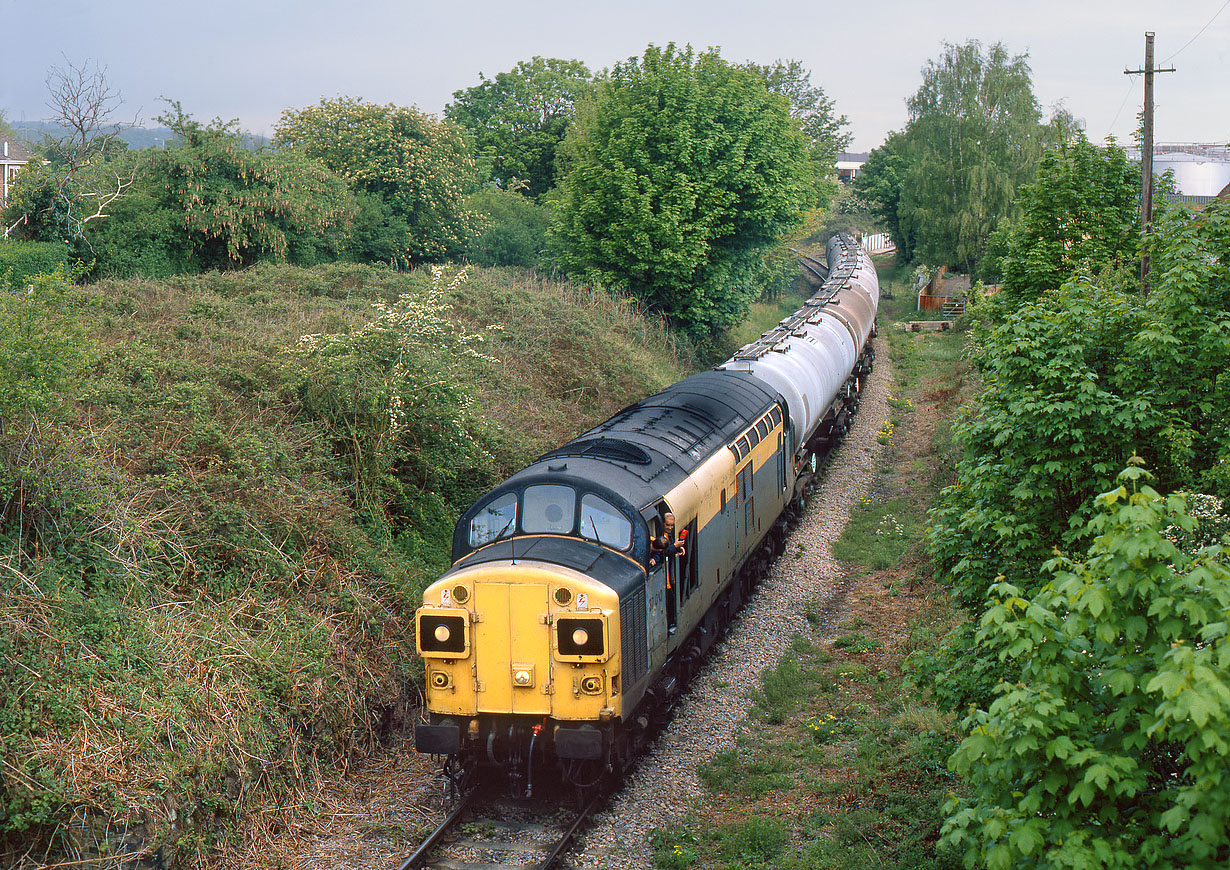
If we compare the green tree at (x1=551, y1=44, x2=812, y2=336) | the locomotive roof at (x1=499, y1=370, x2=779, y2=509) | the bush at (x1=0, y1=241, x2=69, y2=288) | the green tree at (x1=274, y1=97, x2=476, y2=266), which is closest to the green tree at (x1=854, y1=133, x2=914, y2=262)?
the green tree at (x1=551, y1=44, x2=812, y2=336)

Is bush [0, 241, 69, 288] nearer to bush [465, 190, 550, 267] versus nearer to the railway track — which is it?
the railway track

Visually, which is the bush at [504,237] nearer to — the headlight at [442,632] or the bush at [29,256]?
the bush at [29,256]

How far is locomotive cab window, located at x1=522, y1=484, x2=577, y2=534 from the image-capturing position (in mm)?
11312

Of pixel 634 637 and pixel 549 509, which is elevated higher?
pixel 549 509

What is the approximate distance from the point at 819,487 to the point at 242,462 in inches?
639

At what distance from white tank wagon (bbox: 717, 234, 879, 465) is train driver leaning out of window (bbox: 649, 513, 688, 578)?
350 inches

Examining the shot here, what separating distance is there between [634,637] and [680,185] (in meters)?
23.7

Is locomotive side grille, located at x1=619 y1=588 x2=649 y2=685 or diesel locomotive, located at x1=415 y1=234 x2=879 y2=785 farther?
locomotive side grille, located at x1=619 y1=588 x2=649 y2=685

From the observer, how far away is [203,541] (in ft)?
40.0

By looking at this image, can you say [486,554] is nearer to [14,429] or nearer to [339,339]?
[14,429]

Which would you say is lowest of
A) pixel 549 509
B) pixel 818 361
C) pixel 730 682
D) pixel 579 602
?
pixel 730 682

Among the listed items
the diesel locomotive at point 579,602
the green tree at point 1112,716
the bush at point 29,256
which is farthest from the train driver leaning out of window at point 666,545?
the bush at point 29,256

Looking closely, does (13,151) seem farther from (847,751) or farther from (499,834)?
(847,751)

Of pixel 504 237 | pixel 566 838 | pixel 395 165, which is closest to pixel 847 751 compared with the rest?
pixel 566 838
